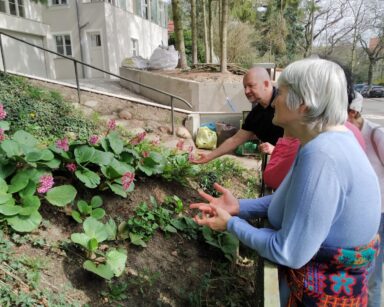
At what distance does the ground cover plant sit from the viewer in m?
1.96

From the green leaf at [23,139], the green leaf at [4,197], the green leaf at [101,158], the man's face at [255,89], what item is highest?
the man's face at [255,89]

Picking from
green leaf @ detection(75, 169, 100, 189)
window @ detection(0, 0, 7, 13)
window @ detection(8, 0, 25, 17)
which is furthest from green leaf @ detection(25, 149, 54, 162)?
window @ detection(8, 0, 25, 17)

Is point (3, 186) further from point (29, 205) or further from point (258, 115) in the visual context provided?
point (258, 115)

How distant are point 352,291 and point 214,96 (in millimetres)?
8034

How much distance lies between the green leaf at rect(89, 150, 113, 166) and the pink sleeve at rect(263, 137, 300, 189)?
1200 mm

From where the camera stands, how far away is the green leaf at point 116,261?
200 cm

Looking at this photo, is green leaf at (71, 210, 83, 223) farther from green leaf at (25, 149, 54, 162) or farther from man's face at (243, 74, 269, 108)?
man's face at (243, 74, 269, 108)

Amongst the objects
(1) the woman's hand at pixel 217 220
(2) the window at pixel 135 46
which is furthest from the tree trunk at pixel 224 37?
(2) the window at pixel 135 46

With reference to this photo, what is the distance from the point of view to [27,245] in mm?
2061

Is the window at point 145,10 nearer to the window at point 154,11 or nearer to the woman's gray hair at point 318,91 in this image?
the window at point 154,11

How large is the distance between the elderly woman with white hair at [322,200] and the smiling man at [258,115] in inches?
58.2

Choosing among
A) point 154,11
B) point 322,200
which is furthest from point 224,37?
point 154,11

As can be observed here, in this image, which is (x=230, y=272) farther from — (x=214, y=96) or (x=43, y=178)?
(x=214, y=96)

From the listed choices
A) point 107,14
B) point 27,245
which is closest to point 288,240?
point 27,245
